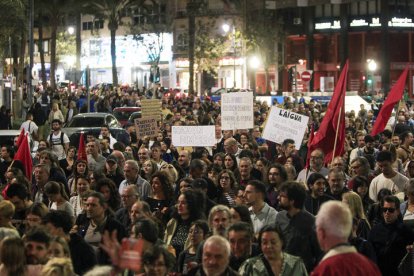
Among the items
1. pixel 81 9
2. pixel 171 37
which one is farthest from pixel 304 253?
pixel 171 37

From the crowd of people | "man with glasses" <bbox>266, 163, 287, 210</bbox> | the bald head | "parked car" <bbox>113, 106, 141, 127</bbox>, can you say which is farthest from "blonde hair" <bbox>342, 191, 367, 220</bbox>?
"parked car" <bbox>113, 106, 141, 127</bbox>

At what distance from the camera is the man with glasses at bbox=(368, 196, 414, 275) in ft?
34.3

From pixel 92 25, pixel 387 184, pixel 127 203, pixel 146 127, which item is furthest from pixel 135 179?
pixel 92 25

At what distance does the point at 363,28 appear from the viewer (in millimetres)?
80125

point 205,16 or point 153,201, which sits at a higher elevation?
point 205,16

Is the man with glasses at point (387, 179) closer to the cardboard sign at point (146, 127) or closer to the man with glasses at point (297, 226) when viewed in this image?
the man with glasses at point (297, 226)

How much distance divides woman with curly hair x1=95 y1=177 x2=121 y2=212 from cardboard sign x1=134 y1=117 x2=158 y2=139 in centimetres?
971

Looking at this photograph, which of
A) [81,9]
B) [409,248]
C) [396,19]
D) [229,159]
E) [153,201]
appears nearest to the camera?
[409,248]

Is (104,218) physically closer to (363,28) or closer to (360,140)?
(360,140)

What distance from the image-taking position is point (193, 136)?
20156 mm

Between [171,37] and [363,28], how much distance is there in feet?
65.8

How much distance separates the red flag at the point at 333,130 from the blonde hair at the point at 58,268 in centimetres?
941

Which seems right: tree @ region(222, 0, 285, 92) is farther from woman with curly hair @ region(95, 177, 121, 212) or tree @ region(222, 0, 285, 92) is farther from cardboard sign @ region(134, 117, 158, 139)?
woman with curly hair @ region(95, 177, 121, 212)

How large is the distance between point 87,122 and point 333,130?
16.8 meters
